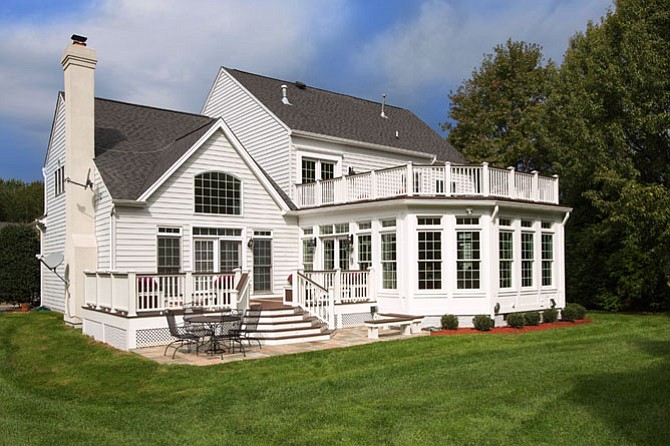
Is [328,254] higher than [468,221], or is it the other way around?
[468,221]

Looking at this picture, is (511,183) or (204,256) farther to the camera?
(204,256)

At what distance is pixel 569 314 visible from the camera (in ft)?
→ 59.5

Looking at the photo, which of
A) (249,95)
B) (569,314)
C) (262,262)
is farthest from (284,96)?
(569,314)

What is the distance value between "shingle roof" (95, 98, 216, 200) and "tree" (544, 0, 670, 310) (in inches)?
541

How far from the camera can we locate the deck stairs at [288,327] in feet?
45.8

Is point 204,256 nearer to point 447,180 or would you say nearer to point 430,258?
point 430,258

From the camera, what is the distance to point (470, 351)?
483 inches

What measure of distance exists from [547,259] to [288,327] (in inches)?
360

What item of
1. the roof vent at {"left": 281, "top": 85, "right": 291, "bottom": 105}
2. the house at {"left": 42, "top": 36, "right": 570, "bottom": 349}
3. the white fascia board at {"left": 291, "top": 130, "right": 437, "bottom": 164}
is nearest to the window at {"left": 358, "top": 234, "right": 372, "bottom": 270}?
the house at {"left": 42, "top": 36, "right": 570, "bottom": 349}

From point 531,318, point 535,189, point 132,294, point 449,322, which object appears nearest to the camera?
point 132,294

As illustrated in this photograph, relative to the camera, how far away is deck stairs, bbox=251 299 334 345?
1395 centimetres

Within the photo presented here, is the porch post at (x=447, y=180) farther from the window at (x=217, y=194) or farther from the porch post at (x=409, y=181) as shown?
the window at (x=217, y=194)

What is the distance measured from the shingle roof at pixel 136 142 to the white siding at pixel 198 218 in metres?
0.50

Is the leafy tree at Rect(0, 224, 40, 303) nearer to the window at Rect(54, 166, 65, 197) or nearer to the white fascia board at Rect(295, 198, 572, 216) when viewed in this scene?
the window at Rect(54, 166, 65, 197)
